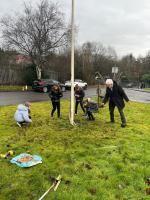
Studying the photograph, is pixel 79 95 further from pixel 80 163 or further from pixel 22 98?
pixel 22 98

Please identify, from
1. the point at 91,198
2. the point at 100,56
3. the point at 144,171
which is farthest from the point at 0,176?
the point at 100,56

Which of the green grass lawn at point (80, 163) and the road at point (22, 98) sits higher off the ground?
the green grass lawn at point (80, 163)

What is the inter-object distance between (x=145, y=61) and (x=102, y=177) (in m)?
81.2

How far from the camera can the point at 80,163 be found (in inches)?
190

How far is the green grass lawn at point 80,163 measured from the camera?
3.76m

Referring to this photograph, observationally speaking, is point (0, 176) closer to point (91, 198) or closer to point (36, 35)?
point (91, 198)

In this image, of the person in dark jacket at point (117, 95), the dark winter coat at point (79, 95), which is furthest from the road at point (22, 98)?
the person in dark jacket at point (117, 95)

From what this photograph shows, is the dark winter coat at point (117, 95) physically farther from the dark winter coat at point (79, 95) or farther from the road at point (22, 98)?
the road at point (22, 98)

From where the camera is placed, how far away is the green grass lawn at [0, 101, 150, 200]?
3758 mm

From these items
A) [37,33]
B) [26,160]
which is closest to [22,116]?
[26,160]

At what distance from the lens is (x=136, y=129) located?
7.98 meters

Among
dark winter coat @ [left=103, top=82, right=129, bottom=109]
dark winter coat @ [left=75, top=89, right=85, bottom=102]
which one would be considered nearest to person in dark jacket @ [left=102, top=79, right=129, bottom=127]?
dark winter coat @ [left=103, top=82, right=129, bottom=109]

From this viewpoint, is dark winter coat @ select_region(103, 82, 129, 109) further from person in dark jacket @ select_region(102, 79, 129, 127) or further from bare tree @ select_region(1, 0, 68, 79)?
bare tree @ select_region(1, 0, 68, 79)

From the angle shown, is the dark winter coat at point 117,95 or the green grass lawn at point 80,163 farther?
the dark winter coat at point 117,95
